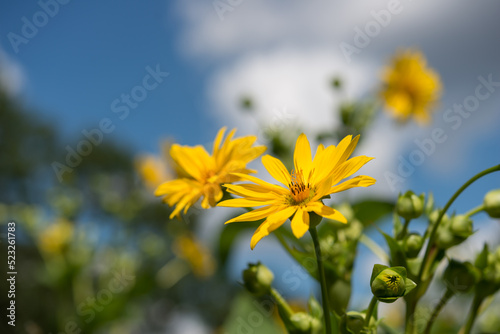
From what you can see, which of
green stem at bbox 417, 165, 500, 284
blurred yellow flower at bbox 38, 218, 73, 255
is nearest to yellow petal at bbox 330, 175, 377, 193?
green stem at bbox 417, 165, 500, 284

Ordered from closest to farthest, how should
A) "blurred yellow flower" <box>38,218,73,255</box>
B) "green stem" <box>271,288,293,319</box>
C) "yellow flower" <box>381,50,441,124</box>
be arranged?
"green stem" <box>271,288,293,319</box> < "yellow flower" <box>381,50,441,124</box> < "blurred yellow flower" <box>38,218,73,255</box>

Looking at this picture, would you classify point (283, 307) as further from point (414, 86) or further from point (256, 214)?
point (414, 86)

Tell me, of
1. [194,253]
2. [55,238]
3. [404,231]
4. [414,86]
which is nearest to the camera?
[404,231]

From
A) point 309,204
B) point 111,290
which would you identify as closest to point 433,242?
point 309,204

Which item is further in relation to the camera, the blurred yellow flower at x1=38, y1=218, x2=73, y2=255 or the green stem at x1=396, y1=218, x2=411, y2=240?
the blurred yellow flower at x1=38, y1=218, x2=73, y2=255

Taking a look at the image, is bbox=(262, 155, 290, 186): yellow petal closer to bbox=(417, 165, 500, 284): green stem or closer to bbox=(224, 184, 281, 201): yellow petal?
bbox=(224, 184, 281, 201): yellow petal

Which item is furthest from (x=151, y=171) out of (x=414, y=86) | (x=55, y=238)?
(x=414, y=86)
